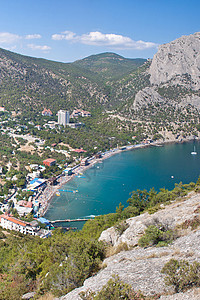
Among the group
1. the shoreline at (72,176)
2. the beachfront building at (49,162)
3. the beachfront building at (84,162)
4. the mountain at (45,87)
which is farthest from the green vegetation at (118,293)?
A: the mountain at (45,87)

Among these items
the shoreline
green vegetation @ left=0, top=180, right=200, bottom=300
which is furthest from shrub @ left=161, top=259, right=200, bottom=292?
the shoreline

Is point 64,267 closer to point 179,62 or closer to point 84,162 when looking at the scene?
point 84,162

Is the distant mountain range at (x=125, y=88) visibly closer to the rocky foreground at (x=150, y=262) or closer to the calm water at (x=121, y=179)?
the calm water at (x=121, y=179)

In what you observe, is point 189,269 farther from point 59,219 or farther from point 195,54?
point 195,54

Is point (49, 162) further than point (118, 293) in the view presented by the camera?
Yes

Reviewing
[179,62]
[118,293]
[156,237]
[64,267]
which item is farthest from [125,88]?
[118,293]
